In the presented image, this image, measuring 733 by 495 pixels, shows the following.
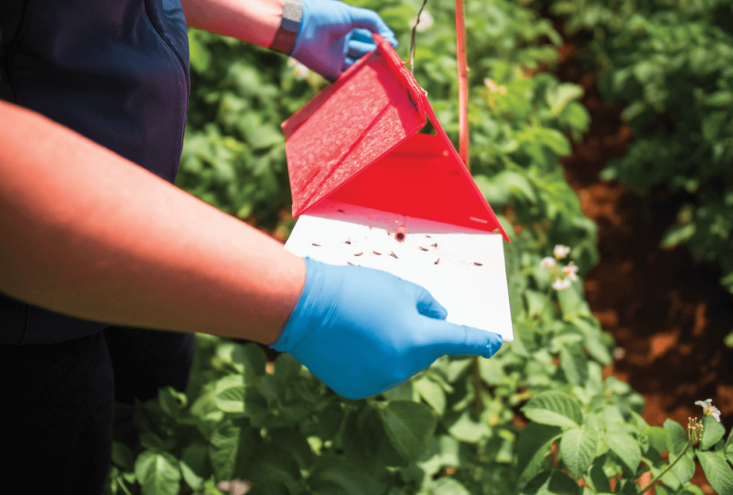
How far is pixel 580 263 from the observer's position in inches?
71.4

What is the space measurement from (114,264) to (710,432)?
1070mm

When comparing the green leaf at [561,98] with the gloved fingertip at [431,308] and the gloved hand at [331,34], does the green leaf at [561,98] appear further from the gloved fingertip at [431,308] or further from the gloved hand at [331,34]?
the gloved fingertip at [431,308]

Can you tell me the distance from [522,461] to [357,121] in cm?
84

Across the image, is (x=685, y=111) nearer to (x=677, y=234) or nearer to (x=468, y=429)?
(x=677, y=234)

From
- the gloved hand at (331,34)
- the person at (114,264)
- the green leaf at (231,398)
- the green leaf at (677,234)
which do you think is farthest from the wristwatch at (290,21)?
the green leaf at (677,234)

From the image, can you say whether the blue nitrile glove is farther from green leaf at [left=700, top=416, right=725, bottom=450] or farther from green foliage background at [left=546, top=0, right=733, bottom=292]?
green foliage background at [left=546, top=0, right=733, bottom=292]

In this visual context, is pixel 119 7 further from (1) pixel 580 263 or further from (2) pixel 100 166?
(1) pixel 580 263

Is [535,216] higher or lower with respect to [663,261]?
higher

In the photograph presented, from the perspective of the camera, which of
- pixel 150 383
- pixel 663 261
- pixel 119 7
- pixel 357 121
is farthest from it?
pixel 663 261

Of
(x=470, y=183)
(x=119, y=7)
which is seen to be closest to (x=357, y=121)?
(x=470, y=183)

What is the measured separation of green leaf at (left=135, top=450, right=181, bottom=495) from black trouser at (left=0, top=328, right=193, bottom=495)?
12 centimetres

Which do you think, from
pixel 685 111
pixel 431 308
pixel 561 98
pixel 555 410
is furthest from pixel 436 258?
pixel 685 111

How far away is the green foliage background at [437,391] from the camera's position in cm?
100

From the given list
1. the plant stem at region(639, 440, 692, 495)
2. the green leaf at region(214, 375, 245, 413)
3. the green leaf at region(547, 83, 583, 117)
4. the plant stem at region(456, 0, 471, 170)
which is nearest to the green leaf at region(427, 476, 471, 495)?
the plant stem at region(639, 440, 692, 495)
